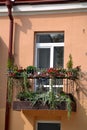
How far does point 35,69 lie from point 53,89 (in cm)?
78

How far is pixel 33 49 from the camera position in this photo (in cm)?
1447

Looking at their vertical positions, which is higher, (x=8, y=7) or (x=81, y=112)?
(x=8, y=7)

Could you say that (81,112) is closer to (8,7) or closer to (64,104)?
(64,104)

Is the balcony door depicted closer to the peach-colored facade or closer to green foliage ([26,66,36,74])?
the peach-colored facade

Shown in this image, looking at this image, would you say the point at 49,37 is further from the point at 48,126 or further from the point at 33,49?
the point at 48,126

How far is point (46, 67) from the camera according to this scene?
47.3 ft

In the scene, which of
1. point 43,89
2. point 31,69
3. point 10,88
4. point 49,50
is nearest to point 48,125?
point 43,89

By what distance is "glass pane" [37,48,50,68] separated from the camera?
1448 cm

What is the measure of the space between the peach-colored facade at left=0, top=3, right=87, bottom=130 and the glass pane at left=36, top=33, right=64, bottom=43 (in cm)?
23

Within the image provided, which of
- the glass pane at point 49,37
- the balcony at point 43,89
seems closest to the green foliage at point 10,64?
the balcony at point 43,89

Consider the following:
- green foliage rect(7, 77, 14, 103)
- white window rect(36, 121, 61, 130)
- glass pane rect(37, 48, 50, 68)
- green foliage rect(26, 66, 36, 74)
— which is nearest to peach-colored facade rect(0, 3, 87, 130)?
white window rect(36, 121, 61, 130)

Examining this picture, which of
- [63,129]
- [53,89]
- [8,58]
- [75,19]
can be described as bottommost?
[63,129]

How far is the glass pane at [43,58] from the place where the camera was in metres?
14.5

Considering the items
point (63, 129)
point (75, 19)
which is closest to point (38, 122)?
point (63, 129)
